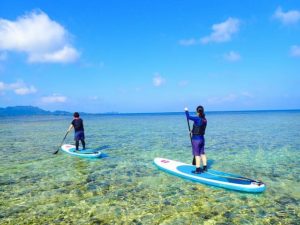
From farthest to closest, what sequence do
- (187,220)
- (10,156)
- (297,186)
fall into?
1. (10,156)
2. (297,186)
3. (187,220)

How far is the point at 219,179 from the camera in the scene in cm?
1219

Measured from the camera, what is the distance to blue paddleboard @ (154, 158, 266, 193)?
440 inches

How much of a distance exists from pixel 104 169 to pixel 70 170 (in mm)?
1909

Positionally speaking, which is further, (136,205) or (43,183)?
(43,183)

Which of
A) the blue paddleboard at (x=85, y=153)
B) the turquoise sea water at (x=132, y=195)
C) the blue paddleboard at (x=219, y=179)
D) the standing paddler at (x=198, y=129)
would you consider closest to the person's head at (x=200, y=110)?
the standing paddler at (x=198, y=129)

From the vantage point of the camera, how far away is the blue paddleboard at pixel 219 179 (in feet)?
36.7

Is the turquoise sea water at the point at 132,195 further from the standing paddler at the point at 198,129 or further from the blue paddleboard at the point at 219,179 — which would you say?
the standing paddler at the point at 198,129

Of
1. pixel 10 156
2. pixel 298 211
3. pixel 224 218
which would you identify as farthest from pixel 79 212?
pixel 10 156

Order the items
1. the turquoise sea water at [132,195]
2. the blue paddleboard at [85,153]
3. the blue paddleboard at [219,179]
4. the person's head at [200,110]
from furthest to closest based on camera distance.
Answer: the blue paddleboard at [85,153] < the person's head at [200,110] < the blue paddleboard at [219,179] < the turquoise sea water at [132,195]

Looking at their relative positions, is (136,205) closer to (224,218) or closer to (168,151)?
(224,218)

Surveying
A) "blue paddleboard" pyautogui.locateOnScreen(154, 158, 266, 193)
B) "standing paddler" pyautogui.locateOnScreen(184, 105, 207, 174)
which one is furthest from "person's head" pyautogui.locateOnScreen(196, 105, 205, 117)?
"blue paddleboard" pyautogui.locateOnScreen(154, 158, 266, 193)

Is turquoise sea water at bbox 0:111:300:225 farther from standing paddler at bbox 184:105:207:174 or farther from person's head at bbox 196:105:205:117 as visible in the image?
person's head at bbox 196:105:205:117

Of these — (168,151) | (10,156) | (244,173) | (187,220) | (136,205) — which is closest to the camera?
(187,220)

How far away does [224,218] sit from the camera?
8.79m
